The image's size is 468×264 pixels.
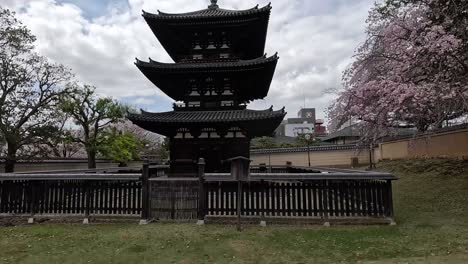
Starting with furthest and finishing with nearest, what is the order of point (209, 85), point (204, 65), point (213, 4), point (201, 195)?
point (213, 4) → point (209, 85) → point (204, 65) → point (201, 195)

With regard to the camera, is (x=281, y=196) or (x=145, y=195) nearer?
(x=281, y=196)

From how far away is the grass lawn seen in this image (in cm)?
660

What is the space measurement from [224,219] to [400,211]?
5847 millimetres

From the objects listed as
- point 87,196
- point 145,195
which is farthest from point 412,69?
point 87,196

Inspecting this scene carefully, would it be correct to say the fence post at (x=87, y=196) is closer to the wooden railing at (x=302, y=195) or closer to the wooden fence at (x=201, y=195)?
the wooden fence at (x=201, y=195)

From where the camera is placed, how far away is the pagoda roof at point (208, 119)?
1342 centimetres

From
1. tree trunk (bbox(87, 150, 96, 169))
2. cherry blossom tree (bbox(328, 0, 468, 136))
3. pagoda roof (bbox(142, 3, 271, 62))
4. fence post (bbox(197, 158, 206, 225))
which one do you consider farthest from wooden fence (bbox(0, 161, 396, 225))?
tree trunk (bbox(87, 150, 96, 169))

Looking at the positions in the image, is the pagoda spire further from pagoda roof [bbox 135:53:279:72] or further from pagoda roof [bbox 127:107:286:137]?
pagoda roof [bbox 127:107:286:137]

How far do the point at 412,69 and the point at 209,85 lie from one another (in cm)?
798

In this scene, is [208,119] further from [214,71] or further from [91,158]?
[91,158]

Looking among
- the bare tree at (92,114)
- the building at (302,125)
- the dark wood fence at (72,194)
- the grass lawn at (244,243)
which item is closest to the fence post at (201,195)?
the grass lawn at (244,243)

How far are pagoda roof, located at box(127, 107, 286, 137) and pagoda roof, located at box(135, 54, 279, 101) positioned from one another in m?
1.51

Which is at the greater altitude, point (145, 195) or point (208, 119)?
point (208, 119)

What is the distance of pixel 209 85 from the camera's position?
15.1m
